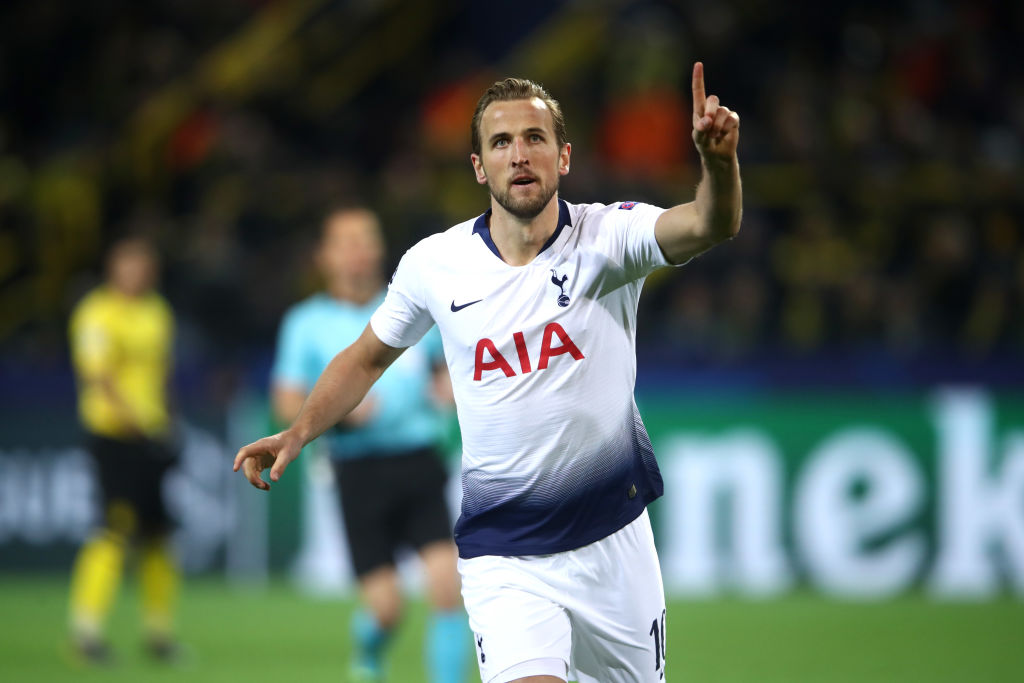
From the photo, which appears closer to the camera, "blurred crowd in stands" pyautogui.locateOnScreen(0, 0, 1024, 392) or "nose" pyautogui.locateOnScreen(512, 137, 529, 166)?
"nose" pyautogui.locateOnScreen(512, 137, 529, 166)

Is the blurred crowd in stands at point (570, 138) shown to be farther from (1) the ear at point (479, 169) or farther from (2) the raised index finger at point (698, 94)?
(2) the raised index finger at point (698, 94)

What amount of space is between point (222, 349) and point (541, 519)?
1007cm

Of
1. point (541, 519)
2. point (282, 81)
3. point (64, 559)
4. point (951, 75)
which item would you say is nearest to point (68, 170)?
point (282, 81)

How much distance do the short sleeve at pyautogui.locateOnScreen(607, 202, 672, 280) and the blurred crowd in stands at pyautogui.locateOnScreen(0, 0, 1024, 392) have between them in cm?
828

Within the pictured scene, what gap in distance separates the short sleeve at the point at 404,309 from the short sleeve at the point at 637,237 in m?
0.70

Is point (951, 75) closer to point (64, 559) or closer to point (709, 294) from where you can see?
point (709, 294)

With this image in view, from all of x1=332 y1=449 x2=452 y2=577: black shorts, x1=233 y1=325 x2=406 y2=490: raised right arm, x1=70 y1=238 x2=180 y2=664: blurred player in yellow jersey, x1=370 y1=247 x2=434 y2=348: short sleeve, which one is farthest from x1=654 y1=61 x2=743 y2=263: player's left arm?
x1=70 y1=238 x2=180 y2=664: blurred player in yellow jersey

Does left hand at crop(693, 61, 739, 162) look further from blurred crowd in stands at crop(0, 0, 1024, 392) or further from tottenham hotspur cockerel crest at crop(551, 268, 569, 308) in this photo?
blurred crowd in stands at crop(0, 0, 1024, 392)

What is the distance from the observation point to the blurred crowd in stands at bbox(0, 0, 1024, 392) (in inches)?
524

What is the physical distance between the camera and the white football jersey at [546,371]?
4.64m

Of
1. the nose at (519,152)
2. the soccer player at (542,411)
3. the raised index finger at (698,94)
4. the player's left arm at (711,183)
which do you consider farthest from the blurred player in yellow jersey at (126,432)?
the raised index finger at (698,94)

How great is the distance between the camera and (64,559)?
13828 mm

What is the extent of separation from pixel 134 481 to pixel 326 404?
246 inches

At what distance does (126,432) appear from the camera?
10781 millimetres
